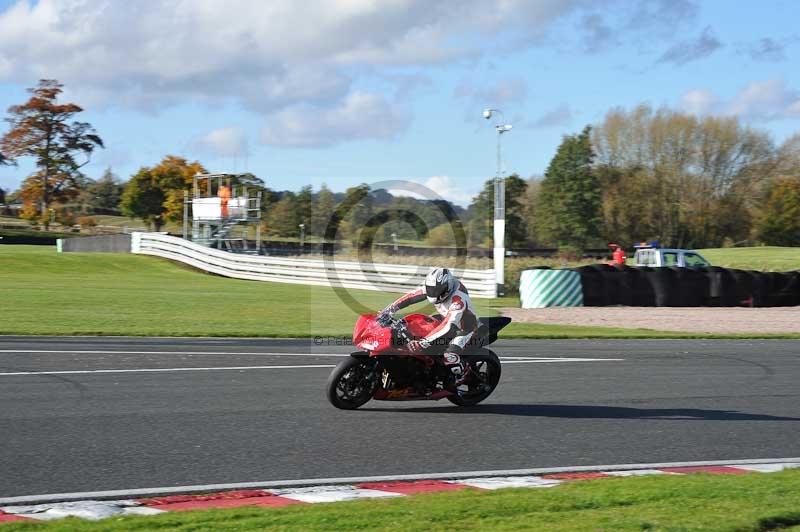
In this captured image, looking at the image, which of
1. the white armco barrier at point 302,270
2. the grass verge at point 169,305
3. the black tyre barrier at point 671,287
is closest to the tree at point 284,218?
the white armco barrier at point 302,270

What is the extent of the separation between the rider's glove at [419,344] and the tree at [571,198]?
214 ft

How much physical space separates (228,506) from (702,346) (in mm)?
14888

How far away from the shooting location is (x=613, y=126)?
3059 inches

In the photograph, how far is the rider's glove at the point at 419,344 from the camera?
993 cm

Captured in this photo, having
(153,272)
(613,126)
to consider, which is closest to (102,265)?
(153,272)

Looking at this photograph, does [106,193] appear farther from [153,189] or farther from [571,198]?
[571,198]

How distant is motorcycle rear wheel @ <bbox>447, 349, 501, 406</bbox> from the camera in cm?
1070

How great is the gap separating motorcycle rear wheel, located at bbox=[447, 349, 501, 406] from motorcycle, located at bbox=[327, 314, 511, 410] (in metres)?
0.01

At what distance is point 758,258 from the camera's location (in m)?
55.9

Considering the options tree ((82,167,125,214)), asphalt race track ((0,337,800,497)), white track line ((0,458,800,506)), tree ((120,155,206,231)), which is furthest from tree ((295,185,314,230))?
tree ((82,167,125,214))

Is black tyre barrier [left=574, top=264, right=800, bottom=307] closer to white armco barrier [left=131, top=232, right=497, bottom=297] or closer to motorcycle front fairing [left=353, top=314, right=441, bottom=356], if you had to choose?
white armco barrier [left=131, top=232, right=497, bottom=297]

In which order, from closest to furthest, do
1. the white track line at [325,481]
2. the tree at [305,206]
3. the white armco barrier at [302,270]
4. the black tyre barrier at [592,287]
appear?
the white track line at [325,481]
the black tyre barrier at [592,287]
the white armco barrier at [302,270]
the tree at [305,206]

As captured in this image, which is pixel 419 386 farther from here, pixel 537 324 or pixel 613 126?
pixel 613 126

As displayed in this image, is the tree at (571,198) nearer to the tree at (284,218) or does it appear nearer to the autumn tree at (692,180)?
the autumn tree at (692,180)
